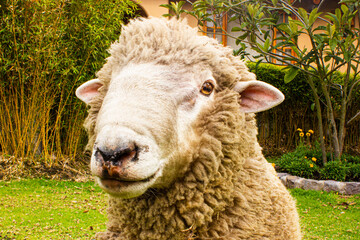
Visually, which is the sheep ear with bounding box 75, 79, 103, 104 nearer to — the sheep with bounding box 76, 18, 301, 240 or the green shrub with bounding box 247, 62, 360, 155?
the sheep with bounding box 76, 18, 301, 240

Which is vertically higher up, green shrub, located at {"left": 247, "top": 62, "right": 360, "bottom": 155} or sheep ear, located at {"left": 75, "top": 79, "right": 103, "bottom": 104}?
green shrub, located at {"left": 247, "top": 62, "right": 360, "bottom": 155}

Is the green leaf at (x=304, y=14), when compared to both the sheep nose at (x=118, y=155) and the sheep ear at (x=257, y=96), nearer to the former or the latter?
the sheep ear at (x=257, y=96)

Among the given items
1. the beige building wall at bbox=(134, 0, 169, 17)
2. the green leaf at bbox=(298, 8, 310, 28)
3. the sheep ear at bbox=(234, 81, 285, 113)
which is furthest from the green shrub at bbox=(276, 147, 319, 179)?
the beige building wall at bbox=(134, 0, 169, 17)

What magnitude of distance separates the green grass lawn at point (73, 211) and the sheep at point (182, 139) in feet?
7.86

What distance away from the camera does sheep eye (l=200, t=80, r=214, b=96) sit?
1.55 meters

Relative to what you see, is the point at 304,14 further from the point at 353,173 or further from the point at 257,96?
the point at 353,173

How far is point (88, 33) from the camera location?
5.79 meters

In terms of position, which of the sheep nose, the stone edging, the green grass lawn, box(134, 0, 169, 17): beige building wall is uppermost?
box(134, 0, 169, 17): beige building wall

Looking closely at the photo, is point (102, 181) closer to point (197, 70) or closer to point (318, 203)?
point (197, 70)

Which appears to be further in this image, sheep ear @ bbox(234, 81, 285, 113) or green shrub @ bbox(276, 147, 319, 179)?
green shrub @ bbox(276, 147, 319, 179)

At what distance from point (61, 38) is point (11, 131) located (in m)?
1.80

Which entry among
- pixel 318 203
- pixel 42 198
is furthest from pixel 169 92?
pixel 318 203

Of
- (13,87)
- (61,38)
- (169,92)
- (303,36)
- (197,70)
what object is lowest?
(169,92)

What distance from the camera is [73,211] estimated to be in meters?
4.44
